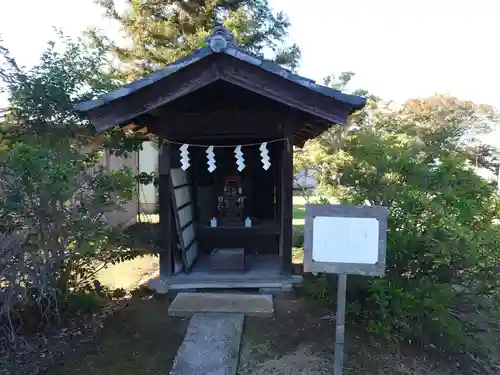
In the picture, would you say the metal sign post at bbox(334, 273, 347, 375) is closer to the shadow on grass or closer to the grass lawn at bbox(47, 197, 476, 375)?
the grass lawn at bbox(47, 197, 476, 375)

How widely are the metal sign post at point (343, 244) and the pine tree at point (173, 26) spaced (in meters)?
9.53

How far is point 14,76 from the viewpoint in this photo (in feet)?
14.8

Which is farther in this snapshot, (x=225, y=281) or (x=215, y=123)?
(x=225, y=281)

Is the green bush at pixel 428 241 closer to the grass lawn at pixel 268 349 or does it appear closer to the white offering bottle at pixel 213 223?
the grass lawn at pixel 268 349

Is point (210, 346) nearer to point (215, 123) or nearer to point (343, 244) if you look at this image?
point (343, 244)

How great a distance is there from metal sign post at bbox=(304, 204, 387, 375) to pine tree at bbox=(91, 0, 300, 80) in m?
9.53

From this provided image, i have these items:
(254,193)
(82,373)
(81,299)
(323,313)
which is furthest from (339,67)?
(82,373)

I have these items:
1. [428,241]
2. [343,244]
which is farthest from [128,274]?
[428,241]

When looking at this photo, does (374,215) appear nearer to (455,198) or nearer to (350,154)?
(455,198)

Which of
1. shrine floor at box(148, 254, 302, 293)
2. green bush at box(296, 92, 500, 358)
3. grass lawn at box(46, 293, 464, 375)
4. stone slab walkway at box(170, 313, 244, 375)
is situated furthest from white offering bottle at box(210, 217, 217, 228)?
green bush at box(296, 92, 500, 358)

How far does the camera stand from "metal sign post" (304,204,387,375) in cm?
323

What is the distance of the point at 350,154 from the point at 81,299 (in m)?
3.69

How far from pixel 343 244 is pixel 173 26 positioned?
1065 cm

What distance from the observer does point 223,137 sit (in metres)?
5.98
